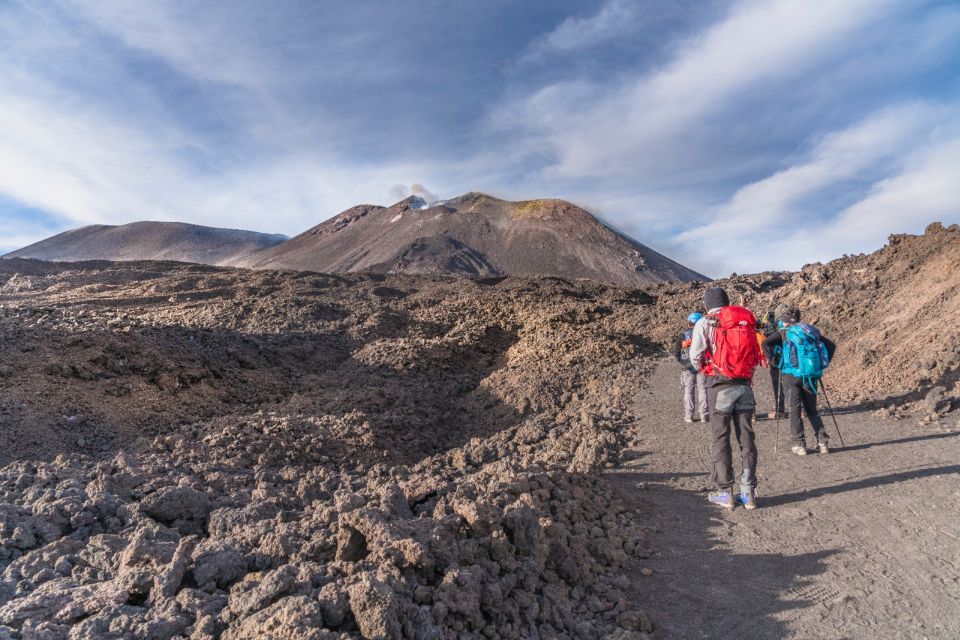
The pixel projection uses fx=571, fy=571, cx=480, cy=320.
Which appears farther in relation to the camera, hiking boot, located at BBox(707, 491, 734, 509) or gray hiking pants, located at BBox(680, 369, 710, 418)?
gray hiking pants, located at BBox(680, 369, 710, 418)

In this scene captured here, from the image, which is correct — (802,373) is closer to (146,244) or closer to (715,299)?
(715,299)

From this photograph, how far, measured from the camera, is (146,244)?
377ft

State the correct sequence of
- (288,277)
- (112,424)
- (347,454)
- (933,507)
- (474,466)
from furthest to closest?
(288,277) → (112,424) → (347,454) → (474,466) → (933,507)

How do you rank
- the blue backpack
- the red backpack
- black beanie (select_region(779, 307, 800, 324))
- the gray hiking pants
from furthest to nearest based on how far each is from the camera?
Answer: 1. the gray hiking pants
2. black beanie (select_region(779, 307, 800, 324))
3. the blue backpack
4. the red backpack

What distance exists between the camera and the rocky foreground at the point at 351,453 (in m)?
2.85

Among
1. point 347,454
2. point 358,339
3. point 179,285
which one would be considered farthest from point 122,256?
point 347,454

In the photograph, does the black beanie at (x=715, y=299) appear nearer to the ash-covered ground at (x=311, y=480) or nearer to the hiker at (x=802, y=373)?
the ash-covered ground at (x=311, y=480)

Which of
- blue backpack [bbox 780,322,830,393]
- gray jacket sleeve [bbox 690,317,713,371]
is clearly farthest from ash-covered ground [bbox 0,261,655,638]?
blue backpack [bbox 780,322,830,393]

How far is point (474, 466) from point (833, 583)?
10.4 ft

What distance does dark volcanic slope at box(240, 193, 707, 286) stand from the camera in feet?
206

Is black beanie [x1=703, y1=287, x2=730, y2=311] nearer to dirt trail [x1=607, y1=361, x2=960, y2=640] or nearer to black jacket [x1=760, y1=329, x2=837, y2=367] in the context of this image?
dirt trail [x1=607, y1=361, x2=960, y2=640]

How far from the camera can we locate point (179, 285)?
69.6ft

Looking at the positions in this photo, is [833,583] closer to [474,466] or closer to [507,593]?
[507,593]

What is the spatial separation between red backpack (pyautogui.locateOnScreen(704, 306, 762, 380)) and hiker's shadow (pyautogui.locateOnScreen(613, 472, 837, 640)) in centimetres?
122
